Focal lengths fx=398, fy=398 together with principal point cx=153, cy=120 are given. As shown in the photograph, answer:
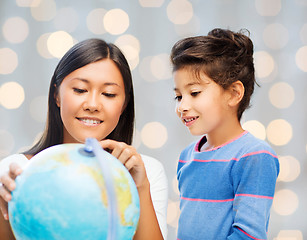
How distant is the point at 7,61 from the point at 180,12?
975 mm

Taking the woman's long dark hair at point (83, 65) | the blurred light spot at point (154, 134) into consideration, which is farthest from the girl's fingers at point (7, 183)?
the blurred light spot at point (154, 134)

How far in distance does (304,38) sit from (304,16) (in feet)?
0.41

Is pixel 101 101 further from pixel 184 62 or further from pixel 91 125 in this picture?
pixel 184 62

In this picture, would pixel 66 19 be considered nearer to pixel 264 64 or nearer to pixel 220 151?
pixel 264 64

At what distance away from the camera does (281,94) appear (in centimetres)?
220

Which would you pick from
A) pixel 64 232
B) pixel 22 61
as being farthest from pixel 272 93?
pixel 64 232

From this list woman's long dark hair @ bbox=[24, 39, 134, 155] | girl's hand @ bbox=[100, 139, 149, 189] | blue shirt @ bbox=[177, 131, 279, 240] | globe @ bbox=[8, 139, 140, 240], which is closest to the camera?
globe @ bbox=[8, 139, 140, 240]

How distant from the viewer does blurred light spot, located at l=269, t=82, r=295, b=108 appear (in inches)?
86.2

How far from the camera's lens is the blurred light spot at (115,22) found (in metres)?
2.14

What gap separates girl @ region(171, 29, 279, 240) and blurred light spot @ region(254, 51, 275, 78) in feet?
3.06

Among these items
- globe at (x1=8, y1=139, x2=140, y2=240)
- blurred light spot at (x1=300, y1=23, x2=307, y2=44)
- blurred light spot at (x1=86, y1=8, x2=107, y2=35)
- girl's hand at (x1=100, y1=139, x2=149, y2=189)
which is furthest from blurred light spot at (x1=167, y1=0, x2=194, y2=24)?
globe at (x1=8, y1=139, x2=140, y2=240)

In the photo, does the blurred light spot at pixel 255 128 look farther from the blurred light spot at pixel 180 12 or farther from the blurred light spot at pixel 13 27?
the blurred light spot at pixel 13 27

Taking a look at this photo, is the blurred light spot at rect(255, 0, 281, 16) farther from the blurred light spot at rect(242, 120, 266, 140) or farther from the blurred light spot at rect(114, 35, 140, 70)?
the blurred light spot at rect(114, 35, 140, 70)

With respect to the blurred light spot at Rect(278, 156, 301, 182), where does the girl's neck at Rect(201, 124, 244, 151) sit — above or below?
above
